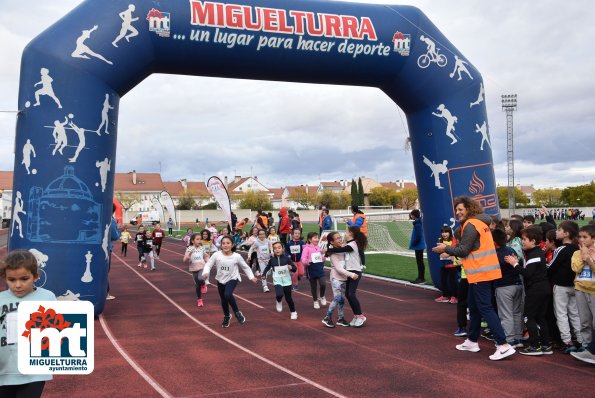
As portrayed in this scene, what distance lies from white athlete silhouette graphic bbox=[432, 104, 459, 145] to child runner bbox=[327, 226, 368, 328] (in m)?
3.61

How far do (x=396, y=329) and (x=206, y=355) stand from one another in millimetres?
3319

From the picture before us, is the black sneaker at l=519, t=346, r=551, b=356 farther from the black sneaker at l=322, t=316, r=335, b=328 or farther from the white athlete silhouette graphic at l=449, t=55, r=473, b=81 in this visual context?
the white athlete silhouette graphic at l=449, t=55, r=473, b=81

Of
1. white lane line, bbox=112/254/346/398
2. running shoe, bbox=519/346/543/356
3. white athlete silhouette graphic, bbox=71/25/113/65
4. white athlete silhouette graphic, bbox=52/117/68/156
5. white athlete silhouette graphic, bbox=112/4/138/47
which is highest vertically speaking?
white athlete silhouette graphic, bbox=112/4/138/47

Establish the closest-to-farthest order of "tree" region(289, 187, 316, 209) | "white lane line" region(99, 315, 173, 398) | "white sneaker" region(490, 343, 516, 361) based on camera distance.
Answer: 1. "white lane line" region(99, 315, 173, 398)
2. "white sneaker" region(490, 343, 516, 361)
3. "tree" region(289, 187, 316, 209)

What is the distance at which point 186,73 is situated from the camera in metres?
11.0

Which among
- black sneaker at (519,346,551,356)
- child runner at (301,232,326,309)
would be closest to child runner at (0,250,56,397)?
black sneaker at (519,346,551,356)

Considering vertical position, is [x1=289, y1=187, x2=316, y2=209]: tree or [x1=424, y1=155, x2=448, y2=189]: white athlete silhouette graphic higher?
[x1=289, y1=187, x2=316, y2=209]: tree

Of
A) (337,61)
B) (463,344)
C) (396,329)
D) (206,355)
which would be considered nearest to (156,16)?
(337,61)

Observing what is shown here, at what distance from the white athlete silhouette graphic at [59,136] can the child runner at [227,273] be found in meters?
3.24

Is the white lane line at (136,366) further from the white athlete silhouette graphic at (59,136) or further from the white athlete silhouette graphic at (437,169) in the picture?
the white athlete silhouette graphic at (437,169)

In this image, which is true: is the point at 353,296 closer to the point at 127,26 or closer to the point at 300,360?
the point at 300,360

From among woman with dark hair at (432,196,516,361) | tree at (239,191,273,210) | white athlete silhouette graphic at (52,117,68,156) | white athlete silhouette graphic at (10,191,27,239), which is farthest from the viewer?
tree at (239,191,273,210)

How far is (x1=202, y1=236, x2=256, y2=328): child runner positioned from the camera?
30.8ft

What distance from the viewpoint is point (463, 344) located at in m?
7.44
